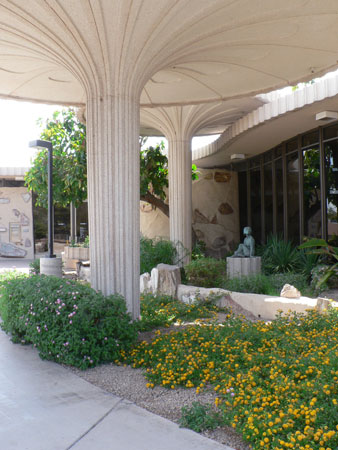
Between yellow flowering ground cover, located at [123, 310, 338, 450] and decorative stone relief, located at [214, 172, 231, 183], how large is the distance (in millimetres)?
12707

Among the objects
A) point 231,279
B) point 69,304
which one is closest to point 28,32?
point 69,304

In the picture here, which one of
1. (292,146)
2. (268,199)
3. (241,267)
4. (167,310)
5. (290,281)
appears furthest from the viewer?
(268,199)

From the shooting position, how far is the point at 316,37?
654 centimetres

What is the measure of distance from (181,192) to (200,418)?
30.4ft

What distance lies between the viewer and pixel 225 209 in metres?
18.6

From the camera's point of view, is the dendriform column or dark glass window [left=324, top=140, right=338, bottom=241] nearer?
dark glass window [left=324, top=140, right=338, bottom=241]

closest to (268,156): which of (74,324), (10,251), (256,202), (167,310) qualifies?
(256,202)

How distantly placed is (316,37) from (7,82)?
18.0 ft

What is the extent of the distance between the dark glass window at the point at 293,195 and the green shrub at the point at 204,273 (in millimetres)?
4197

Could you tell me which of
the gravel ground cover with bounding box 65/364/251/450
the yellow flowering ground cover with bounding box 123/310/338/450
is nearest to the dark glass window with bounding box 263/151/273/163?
the yellow flowering ground cover with bounding box 123/310/338/450

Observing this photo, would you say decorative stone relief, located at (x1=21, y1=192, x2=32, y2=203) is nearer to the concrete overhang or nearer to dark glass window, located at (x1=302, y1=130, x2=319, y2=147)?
the concrete overhang

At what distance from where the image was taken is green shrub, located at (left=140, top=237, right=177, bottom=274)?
11.5 metres

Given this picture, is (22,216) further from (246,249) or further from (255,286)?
(255,286)

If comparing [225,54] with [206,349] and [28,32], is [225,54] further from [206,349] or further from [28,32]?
[206,349]
